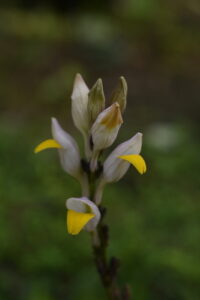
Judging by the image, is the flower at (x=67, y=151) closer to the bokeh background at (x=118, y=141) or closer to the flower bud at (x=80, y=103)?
the flower bud at (x=80, y=103)

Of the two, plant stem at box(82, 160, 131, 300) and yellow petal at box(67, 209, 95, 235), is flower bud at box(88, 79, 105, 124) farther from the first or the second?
yellow petal at box(67, 209, 95, 235)

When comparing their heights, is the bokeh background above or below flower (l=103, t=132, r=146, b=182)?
below

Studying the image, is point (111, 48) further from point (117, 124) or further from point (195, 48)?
point (117, 124)

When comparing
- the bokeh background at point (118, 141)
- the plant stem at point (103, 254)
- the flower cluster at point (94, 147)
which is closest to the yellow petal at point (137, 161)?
the flower cluster at point (94, 147)

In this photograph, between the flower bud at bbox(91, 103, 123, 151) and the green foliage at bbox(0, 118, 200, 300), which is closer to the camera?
the flower bud at bbox(91, 103, 123, 151)

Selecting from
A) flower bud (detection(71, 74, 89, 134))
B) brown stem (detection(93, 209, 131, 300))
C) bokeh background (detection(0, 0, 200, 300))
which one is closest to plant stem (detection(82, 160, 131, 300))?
brown stem (detection(93, 209, 131, 300))

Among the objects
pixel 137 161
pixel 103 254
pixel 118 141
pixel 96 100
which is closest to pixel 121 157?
pixel 137 161

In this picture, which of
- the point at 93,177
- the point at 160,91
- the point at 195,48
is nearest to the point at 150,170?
the point at 160,91
